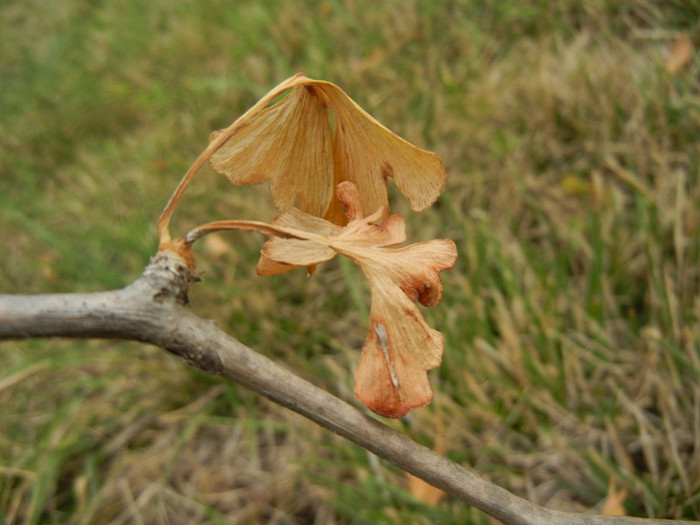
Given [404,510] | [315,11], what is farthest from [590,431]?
[315,11]

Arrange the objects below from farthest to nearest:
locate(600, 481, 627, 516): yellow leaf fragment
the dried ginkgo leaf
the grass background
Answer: the grass background, locate(600, 481, 627, 516): yellow leaf fragment, the dried ginkgo leaf

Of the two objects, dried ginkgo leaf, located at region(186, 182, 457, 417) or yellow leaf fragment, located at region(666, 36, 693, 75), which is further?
yellow leaf fragment, located at region(666, 36, 693, 75)

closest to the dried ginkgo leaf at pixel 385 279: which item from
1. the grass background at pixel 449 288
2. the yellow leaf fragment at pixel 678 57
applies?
the grass background at pixel 449 288

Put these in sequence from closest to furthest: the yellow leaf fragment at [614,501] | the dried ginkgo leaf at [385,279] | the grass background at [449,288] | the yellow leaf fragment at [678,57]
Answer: the dried ginkgo leaf at [385,279], the yellow leaf fragment at [614,501], the grass background at [449,288], the yellow leaf fragment at [678,57]

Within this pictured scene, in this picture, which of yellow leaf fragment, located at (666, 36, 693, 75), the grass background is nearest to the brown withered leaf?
the grass background

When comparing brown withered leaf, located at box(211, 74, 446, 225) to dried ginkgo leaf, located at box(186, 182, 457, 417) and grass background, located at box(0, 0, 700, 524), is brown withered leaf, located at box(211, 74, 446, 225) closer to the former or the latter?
dried ginkgo leaf, located at box(186, 182, 457, 417)

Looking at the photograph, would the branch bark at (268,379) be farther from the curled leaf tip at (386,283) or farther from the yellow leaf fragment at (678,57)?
the yellow leaf fragment at (678,57)
